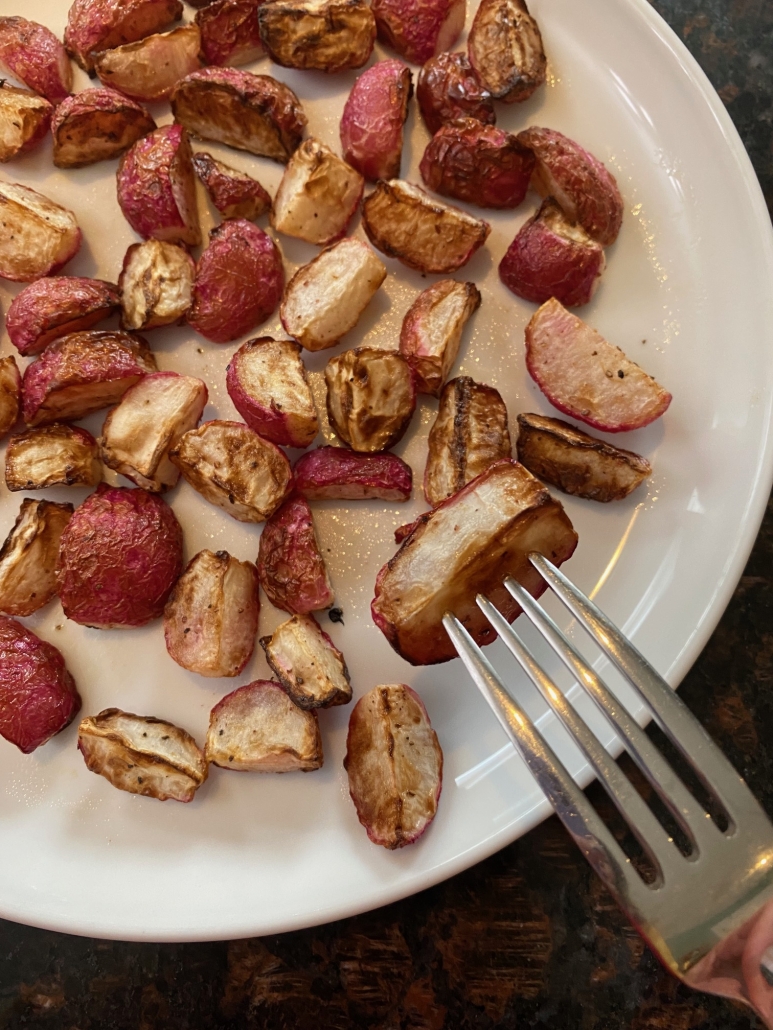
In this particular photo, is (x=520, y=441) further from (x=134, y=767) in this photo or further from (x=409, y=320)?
(x=134, y=767)

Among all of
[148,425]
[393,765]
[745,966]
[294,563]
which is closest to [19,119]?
[148,425]

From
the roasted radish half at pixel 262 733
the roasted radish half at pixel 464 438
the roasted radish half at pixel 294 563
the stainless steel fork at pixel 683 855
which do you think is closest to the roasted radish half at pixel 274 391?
the roasted radish half at pixel 294 563

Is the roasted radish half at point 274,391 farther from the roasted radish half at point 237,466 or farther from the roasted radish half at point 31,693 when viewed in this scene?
the roasted radish half at point 31,693

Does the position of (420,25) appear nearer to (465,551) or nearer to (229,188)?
(229,188)

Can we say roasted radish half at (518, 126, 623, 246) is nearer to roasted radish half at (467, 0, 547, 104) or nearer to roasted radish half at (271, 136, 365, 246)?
roasted radish half at (467, 0, 547, 104)

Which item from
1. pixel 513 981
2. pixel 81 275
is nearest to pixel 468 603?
pixel 513 981
